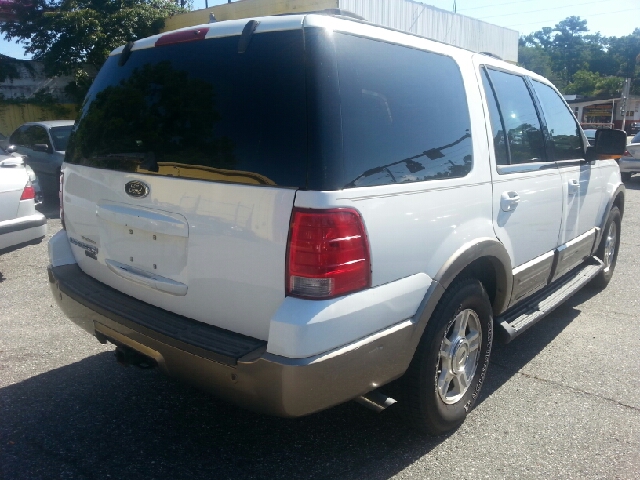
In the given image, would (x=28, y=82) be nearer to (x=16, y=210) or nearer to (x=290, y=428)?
(x=16, y=210)

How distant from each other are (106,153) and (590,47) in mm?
120130

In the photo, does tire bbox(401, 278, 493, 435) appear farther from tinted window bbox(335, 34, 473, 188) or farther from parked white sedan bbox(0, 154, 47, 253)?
parked white sedan bbox(0, 154, 47, 253)

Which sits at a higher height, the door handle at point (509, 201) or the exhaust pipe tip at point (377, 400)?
the door handle at point (509, 201)

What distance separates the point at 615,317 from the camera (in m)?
5.20

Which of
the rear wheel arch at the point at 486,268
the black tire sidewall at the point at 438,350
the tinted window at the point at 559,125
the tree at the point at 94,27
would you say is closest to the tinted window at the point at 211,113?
the rear wheel arch at the point at 486,268

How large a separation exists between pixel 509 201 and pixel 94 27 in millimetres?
18130

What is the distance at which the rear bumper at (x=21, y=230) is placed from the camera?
5.49 m

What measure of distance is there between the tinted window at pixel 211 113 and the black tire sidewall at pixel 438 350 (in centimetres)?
110

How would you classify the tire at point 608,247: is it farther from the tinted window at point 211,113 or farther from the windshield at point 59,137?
the windshield at point 59,137

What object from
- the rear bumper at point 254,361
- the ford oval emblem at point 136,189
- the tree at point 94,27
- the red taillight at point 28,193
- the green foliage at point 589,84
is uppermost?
the green foliage at point 589,84

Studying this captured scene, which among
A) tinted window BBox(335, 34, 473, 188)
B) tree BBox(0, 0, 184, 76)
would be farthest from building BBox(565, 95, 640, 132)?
tinted window BBox(335, 34, 473, 188)

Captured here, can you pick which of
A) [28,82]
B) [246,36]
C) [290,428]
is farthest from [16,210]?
[28,82]

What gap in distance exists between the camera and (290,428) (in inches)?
127

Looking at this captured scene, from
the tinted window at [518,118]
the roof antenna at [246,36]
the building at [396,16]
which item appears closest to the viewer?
the roof antenna at [246,36]
